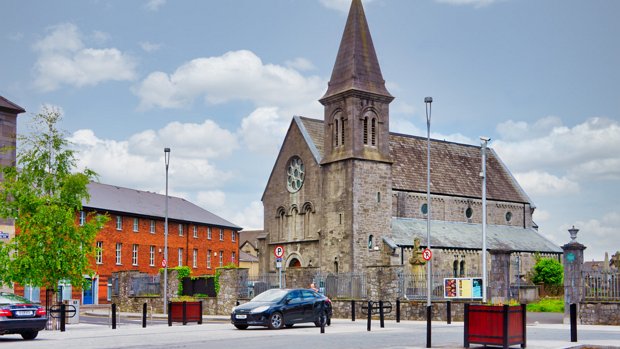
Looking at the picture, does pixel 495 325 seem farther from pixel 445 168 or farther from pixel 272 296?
pixel 445 168

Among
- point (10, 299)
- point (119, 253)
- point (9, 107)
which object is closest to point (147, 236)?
point (119, 253)

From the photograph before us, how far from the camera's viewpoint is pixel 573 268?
30.2m

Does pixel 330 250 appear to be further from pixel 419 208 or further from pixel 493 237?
pixel 493 237

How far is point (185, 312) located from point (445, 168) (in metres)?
40.6

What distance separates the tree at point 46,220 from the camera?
29.2 meters

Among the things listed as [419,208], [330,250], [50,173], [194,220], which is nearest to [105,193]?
[194,220]

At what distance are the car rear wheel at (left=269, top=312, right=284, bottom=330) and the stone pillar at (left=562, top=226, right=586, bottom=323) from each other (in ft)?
36.6

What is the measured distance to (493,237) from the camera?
2527 inches

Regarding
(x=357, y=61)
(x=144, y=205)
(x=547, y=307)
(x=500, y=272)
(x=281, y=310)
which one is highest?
(x=357, y=61)

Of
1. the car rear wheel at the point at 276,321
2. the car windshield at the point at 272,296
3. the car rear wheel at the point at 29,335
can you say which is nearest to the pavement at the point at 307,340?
the car rear wheel at the point at 29,335

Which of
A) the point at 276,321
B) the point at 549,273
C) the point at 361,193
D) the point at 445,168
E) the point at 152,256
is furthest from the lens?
the point at 152,256

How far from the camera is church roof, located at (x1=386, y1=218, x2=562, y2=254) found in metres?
57.6

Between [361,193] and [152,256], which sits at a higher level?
[361,193]

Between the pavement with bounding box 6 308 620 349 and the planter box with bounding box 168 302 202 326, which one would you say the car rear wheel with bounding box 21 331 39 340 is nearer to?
the pavement with bounding box 6 308 620 349
